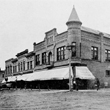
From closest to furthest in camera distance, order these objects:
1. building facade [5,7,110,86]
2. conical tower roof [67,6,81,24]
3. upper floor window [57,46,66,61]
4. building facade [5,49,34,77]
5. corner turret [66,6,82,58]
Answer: corner turret [66,6,82,58], building facade [5,7,110,86], conical tower roof [67,6,81,24], upper floor window [57,46,66,61], building facade [5,49,34,77]

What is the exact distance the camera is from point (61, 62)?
35156 millimetres

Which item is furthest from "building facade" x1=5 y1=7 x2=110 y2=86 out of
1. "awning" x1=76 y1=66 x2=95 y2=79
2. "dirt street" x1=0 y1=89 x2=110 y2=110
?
"dirt street" x1=0 y1=89 x2=110 y2=110

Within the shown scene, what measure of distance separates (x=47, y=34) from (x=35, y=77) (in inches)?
328

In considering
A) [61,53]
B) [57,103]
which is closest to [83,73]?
[61,53]

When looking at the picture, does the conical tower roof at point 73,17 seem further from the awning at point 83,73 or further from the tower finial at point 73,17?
the awning at point 83,73

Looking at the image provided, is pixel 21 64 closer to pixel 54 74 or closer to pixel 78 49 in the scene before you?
pixel 54 74

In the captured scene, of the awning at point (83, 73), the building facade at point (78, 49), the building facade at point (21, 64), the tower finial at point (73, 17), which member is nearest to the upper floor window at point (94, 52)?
the building facade at point (78, 49)

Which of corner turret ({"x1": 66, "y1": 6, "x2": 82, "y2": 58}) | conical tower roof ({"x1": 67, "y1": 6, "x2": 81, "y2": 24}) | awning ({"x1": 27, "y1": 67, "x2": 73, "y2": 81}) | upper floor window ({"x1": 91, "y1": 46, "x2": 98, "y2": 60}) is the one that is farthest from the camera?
upper floor window ({"x1": 91, "y1": 46, "x2": 98, "y2": 60})

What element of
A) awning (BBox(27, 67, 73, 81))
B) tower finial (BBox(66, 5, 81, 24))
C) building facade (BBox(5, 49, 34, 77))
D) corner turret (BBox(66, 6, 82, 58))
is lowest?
awning (BBox(27, 67, 73, 81))

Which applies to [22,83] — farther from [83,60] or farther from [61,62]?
[83,60]

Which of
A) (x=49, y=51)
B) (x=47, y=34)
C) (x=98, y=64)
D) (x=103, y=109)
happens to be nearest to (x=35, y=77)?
(x=49, y=51)

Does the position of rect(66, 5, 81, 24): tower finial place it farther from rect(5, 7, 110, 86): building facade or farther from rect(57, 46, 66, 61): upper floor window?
rect(57, 46, 66, 61): upper floor window

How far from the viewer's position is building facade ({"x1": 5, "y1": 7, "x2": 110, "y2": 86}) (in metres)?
33.2

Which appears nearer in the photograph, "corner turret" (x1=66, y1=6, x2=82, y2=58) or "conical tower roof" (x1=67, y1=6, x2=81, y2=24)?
"corner turret" (x1=66, y1=6, x2=82, y2=58)
